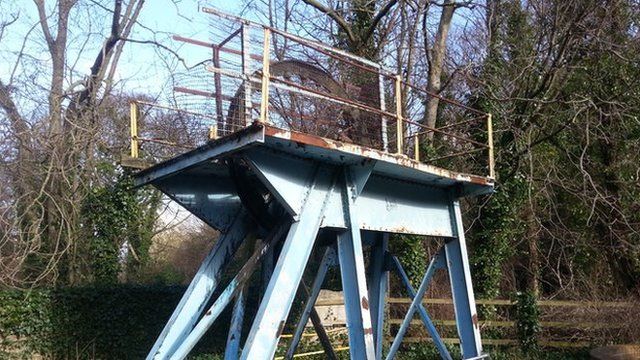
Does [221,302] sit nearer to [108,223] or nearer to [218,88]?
[218,88]

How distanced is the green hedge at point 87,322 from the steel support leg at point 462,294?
24.5 feet

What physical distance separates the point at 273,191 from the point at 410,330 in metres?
9.91

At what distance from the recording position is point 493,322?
47.2ft

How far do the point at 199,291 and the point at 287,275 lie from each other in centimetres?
150

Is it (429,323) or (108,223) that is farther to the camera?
(108,223)

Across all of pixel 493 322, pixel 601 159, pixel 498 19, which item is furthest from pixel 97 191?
pixel 601 159

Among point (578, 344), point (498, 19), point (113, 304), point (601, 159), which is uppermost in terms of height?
point (498, 19)

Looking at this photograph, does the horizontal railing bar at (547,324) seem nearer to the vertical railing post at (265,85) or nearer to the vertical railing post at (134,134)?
the vertical railing post at (134,134)

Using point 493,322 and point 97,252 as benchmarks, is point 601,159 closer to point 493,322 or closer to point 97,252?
point 493,322

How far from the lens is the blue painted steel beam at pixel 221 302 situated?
6090 millimetres

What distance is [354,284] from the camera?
6363 mm

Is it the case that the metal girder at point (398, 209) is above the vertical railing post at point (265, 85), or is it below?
below

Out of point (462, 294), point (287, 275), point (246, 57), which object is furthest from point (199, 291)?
point (462, 294)

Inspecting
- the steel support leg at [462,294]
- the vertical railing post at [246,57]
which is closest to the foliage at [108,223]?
the steel support leg at [462,294]
